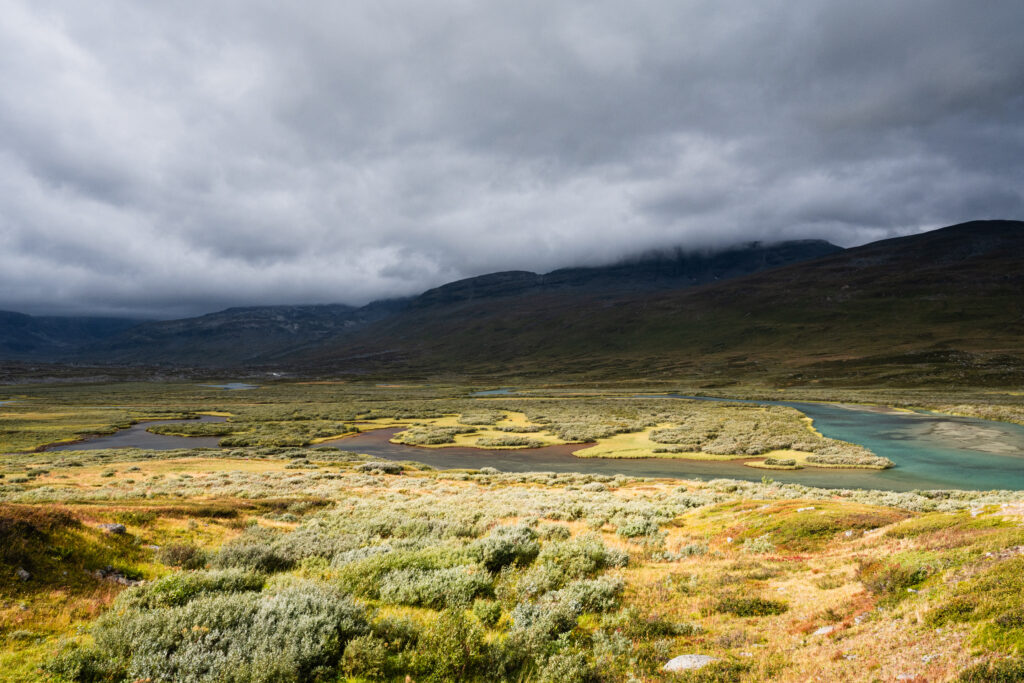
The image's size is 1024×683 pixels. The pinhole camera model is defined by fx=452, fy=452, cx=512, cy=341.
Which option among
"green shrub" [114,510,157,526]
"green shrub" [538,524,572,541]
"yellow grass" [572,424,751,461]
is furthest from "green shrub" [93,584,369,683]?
"yellow grass" [572,424,751,461]

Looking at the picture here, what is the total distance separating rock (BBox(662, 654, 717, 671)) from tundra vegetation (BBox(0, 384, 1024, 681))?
0.13 metres

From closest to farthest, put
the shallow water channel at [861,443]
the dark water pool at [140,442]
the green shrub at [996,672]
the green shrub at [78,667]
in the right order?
the green shrub at [996,672], the green shrub at [78,667], the shallow water channel at [861,443], the dark water pool at [140,442]

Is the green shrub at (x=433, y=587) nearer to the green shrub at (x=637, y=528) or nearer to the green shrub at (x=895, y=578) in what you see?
the green shrub at (x=895, y=578)

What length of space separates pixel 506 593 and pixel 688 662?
146 inches

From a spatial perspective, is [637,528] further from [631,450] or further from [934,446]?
[934,446]

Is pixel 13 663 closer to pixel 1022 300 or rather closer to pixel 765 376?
pixel 765 376

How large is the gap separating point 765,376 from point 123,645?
6617 inches

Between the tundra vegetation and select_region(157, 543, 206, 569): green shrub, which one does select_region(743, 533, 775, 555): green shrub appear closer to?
the tundra vegetation

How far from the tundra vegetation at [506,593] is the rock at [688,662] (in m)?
0.13

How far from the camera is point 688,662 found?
21.4ft

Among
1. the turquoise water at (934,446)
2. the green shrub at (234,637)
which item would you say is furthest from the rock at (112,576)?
the turquoise water at (934,446)

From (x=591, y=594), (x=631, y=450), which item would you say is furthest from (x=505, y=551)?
(x=631, y=450)

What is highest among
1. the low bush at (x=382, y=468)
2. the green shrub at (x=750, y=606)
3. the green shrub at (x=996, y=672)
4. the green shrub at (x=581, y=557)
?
the green shrub at (x=996, y=672)

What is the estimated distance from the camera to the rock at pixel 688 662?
21.0ft
